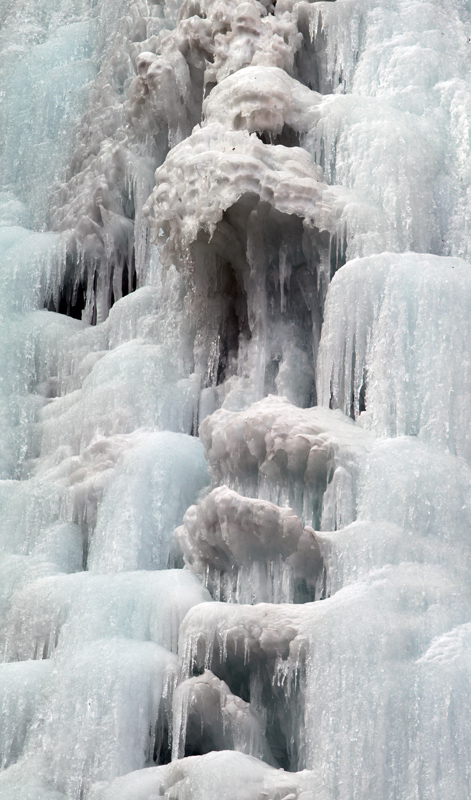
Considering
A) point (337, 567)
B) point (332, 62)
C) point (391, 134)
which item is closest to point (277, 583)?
point (337, 567)

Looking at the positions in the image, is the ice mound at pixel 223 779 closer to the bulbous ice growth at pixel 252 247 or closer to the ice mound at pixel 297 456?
the ice mound at pixel 297 456

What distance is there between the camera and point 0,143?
38.3 feet

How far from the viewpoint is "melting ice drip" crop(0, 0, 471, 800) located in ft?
17.5

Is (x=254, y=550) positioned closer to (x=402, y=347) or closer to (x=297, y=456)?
(x=297, y=456)

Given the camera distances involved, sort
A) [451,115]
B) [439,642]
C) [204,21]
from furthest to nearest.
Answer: [204,21]
[451,115]
[439,642]

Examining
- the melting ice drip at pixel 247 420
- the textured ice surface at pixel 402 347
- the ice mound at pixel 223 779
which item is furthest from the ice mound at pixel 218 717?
the textured ice surface at pixel 402 347

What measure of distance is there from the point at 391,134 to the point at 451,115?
0.70m

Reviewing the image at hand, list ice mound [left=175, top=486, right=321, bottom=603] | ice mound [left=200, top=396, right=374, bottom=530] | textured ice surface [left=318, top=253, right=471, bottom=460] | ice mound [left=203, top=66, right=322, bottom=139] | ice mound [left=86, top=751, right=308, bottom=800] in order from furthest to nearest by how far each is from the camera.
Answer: ice mound [left=203, top=66, right=322, bottom=139] → textured ice surface [left=318, top=253, right=471, bottom=460] → ice mound [left=200, top=396, right=374, bottom=530] → ice mound [left=175, top=486, right=321, bottom=603] → ice mound [left=86, top=751, right=308, bottom=800]

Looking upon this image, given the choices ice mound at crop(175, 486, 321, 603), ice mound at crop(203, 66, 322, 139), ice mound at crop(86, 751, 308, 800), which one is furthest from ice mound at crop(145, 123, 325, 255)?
ice mound at crop(86, 751, 308, 800)

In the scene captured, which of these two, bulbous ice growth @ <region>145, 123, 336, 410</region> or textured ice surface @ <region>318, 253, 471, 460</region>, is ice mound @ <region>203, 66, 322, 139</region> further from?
textured ice surface @ <region>318, 253, 471, 460</region>

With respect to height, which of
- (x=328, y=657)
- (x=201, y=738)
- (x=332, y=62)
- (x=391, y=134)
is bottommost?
(x=201, y=738)

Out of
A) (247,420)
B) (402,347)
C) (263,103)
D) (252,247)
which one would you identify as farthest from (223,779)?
(263,103)

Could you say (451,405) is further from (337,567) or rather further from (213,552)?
(213,552)

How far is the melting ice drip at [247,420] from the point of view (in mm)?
5332
